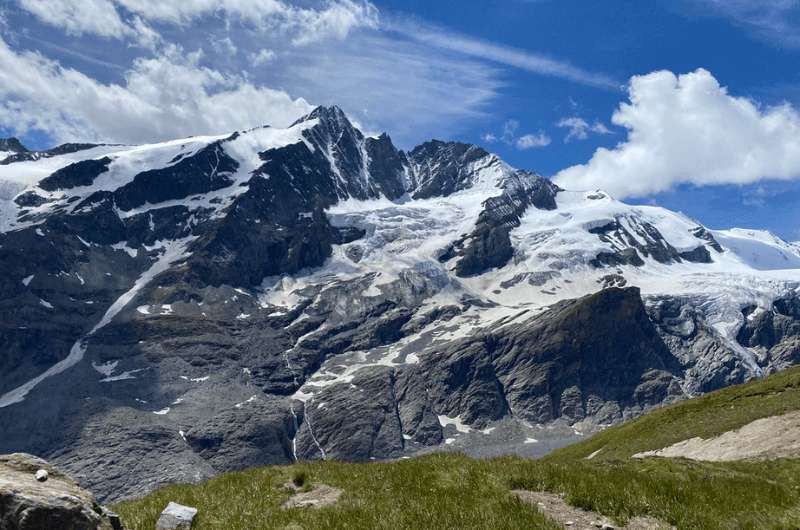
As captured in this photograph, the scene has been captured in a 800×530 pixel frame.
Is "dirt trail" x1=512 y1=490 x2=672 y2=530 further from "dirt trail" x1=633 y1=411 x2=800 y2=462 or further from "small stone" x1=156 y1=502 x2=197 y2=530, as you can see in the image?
"dirt trail" x1=633 y1=411 x2=800 y2=462

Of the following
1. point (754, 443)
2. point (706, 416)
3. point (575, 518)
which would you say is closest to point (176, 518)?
point (575, 518)

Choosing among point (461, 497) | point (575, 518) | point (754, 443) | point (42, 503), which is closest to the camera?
point (42, 503)

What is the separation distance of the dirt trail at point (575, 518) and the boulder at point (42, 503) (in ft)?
26.4

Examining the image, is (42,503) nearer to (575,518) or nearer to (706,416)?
(575,518)

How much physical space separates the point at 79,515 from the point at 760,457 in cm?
3306

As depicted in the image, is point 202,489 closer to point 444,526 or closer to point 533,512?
point 444,526

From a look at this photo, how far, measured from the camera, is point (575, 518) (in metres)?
14.5

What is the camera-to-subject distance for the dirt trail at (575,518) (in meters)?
14.0

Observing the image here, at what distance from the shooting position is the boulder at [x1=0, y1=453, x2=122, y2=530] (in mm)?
10789

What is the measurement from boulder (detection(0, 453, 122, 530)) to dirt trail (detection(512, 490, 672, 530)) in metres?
8.05

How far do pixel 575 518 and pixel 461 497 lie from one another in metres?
2.31

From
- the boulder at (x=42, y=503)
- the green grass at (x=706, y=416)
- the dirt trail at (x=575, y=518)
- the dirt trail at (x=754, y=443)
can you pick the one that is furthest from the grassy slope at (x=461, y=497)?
the green grass at (x=706, y=416)

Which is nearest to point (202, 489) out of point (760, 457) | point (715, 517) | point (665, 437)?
point (715, 517)

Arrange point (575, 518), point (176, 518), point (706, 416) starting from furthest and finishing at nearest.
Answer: point (706, 416) < point (575, 518) < point (176, 518)
